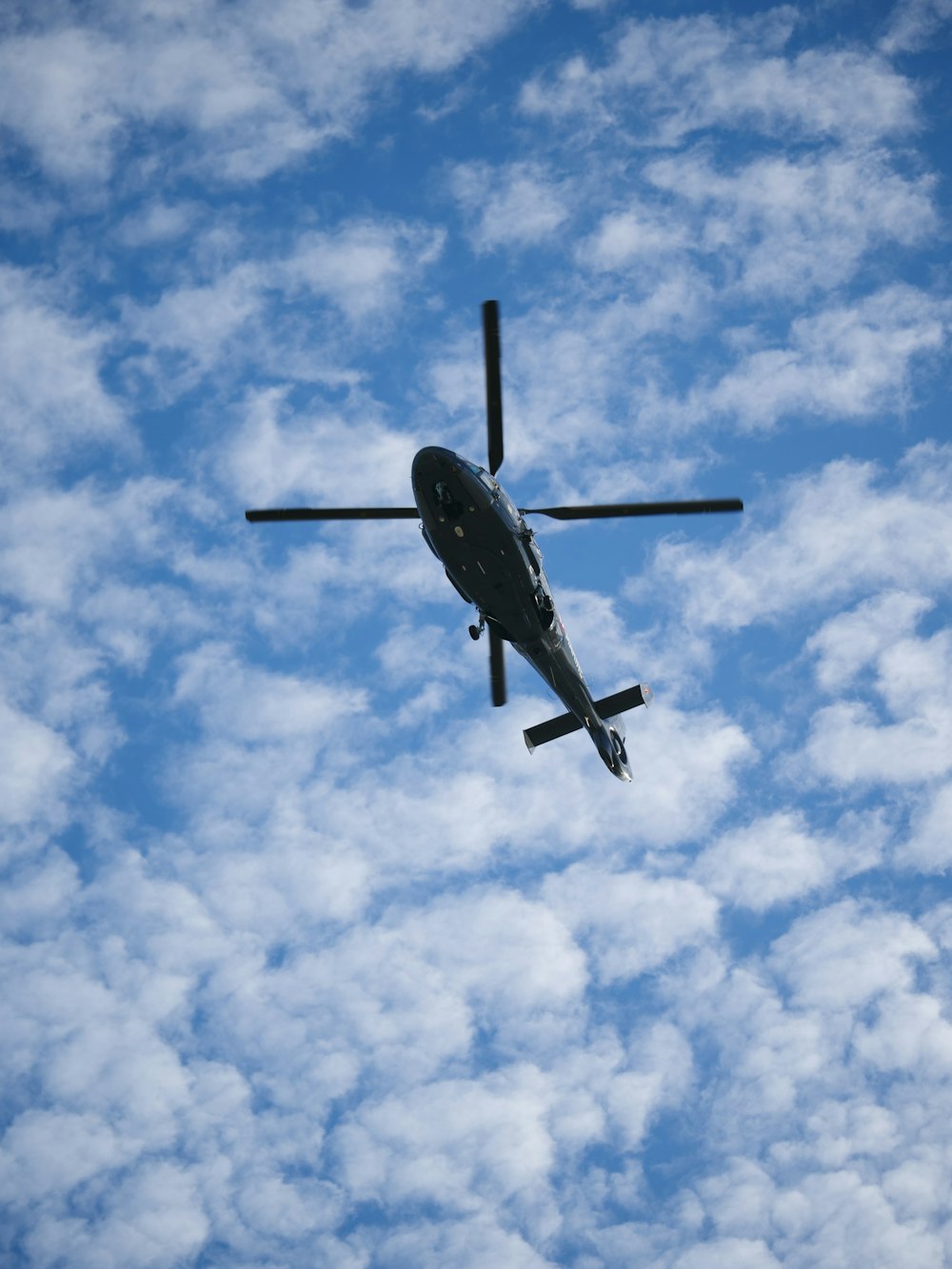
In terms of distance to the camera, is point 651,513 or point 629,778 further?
point 629,778

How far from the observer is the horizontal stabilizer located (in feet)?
153

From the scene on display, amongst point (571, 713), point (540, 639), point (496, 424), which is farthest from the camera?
point (571, 713)

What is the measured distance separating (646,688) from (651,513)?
12880mm

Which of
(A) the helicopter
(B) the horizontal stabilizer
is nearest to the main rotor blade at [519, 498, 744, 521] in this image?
(A) the helicopter

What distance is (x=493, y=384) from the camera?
32.7 m

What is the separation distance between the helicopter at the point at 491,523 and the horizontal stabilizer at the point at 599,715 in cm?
508

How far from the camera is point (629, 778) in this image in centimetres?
4906

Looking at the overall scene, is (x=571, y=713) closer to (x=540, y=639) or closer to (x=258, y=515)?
(x=540, y=639)

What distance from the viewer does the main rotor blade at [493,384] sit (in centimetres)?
3097

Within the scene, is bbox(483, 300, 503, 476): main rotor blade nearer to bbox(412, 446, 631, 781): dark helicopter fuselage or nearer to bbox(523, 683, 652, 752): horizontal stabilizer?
bbox(412, 446, 631, 781): dark helicopter fuselage

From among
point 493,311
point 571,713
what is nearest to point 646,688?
point 571,713

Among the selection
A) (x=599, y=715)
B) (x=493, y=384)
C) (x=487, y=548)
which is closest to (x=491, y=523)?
(x=487, y=548)

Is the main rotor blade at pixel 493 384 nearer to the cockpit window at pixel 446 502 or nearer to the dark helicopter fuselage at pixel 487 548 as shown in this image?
the dark helicopter fuselage at pixel 487 548

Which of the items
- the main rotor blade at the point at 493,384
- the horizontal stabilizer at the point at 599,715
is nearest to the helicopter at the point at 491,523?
the main rotor blade at the point at 493,384
